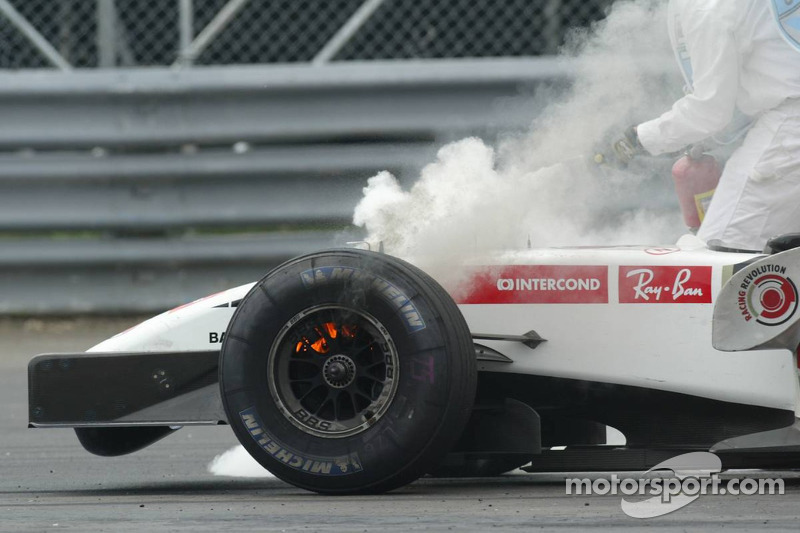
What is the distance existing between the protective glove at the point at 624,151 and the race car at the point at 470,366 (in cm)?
50

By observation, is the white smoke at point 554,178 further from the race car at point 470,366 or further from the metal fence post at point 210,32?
the metal fence post at point 210,32

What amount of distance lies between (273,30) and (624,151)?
14.1 feet

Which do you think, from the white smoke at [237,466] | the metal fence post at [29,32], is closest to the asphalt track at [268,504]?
the white smoke at [237,466]

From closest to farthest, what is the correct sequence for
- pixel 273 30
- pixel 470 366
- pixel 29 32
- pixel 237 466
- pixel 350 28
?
pixel 470 366
pixel 237 466
pixel 350 28
pixel 29 32
pixel 273 30

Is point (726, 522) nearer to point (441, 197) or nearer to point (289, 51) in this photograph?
point (441, 197)

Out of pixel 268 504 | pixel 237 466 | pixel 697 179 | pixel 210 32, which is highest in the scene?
pixel 210 32

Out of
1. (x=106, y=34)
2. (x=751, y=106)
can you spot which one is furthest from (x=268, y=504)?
(x=106, y=34)

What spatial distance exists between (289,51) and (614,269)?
207 inches

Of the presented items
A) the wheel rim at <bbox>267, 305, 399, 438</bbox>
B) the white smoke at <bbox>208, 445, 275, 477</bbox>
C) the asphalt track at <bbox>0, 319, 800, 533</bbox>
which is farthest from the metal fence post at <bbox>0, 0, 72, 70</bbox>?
the wheel rim at <bbox>267, 305, 399, 438</bbox>

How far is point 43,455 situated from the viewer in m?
5.95

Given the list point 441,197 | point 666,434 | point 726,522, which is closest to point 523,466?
point 666,434

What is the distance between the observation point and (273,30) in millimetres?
8992

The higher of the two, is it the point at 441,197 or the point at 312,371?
the point at 441,197

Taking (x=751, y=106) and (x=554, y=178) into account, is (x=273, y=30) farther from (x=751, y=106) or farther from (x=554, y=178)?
(x=751, y=106)
